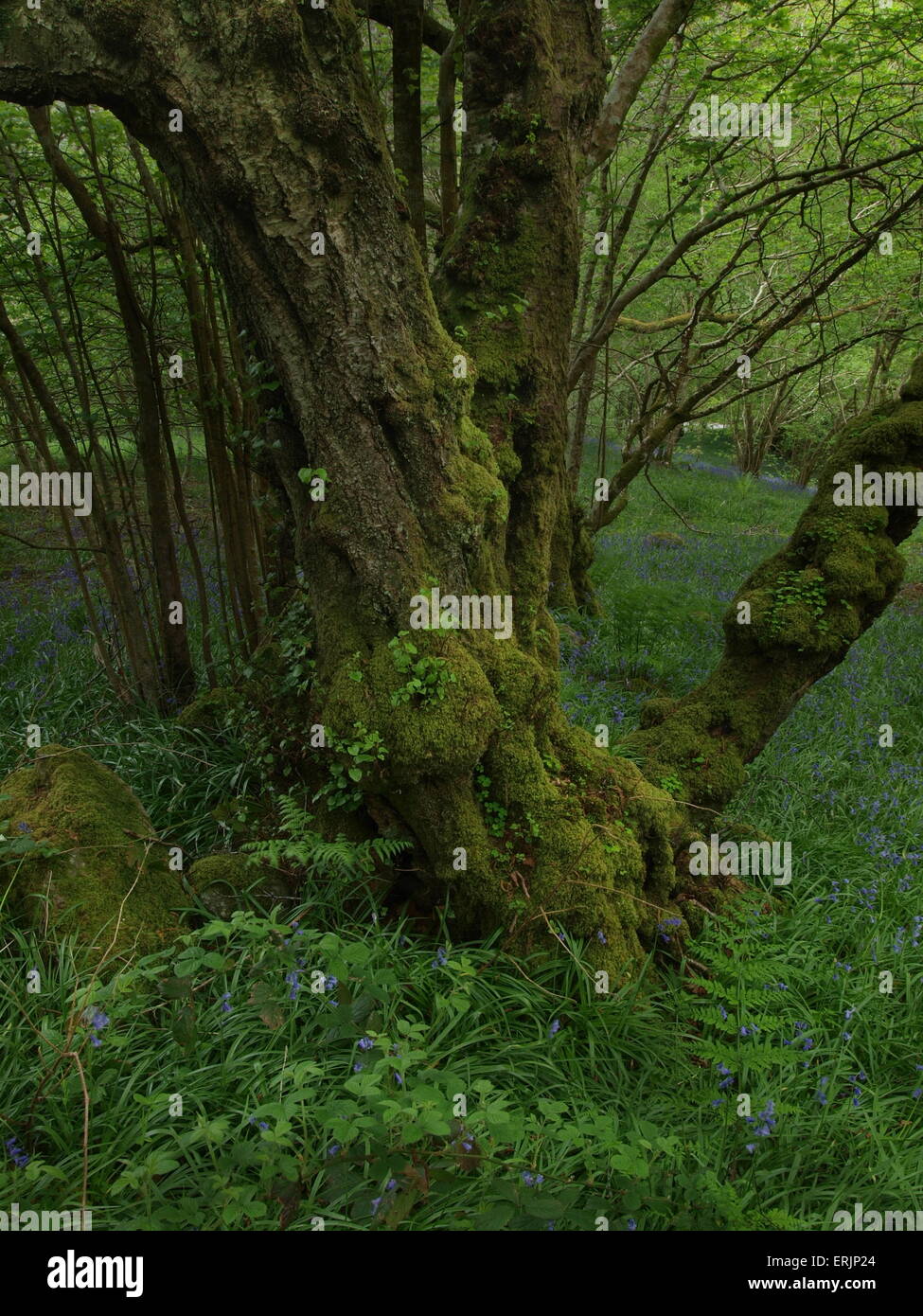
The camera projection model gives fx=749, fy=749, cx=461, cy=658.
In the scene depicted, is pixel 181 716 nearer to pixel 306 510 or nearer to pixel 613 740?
pixel 306 510

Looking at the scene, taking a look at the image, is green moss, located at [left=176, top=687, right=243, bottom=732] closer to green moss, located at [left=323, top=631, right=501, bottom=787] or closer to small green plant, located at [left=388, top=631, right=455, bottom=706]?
green moss, located at [left=323, top=631, right=501, bottom=787]

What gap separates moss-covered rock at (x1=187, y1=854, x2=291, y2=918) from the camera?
3199 mm

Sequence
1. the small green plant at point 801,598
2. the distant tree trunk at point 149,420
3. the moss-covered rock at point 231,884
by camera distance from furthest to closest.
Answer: the distant tree trunk at point 149,420
the small green plant at point 801,598
the moss-covered rock at point 231,884

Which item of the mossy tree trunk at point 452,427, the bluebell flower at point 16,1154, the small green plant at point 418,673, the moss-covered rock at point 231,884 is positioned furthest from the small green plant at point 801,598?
the bluebell flower at point 16,1154

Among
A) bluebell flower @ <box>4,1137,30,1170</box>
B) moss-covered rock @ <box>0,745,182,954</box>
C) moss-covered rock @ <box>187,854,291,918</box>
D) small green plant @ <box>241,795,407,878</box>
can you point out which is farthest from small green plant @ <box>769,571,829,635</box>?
bluebell flower @ <box>4,1137,30,1170</box>

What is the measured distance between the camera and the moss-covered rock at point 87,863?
9.50 ft

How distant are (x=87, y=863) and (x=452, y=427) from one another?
2.27 meters

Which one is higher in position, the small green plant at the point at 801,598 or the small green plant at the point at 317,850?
the small green plant at the point at 801,598

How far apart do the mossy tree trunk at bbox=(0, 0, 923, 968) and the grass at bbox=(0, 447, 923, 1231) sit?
0.39 meters

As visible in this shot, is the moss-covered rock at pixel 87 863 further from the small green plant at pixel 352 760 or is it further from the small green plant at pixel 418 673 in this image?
the small green plant at pixel 418 673

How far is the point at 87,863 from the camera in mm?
3025

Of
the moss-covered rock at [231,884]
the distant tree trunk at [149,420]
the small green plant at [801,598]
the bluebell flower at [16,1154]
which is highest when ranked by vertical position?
the distant tree trunk at [149,420]

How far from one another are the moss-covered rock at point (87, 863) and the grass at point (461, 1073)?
0.14m

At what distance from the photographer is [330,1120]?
179 centimetres
